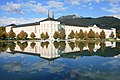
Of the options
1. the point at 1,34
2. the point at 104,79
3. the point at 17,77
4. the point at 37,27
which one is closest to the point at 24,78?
the point at 17,77

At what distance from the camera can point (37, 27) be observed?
10456 cm

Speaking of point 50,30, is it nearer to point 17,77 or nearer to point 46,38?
point 46,38

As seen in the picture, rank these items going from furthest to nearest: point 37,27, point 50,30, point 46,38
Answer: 1. point 37,27
2. point 50,30
3. point 46,38

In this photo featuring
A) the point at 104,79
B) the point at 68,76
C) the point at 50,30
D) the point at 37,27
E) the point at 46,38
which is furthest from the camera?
the point at 37,27

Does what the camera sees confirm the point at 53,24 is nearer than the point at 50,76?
No

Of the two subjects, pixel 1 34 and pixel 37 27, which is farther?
pixel 37 27

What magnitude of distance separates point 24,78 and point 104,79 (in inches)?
136

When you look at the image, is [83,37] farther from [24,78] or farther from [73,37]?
[24,78]

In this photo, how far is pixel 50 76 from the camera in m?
11.4

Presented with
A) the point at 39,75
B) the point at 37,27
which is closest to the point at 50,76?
the point at 39,75

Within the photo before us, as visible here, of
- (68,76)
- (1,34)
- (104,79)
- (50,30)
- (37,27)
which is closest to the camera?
(104,79)

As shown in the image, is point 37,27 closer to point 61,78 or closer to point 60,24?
point 60,24

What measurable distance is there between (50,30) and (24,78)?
8472 cm

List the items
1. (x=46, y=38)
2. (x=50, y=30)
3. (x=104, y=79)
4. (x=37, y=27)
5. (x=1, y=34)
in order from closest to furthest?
(x=104, y=79), (x=1, y=34), (x=46, y=38), (x=50, y=30), (x=37, y=27)
